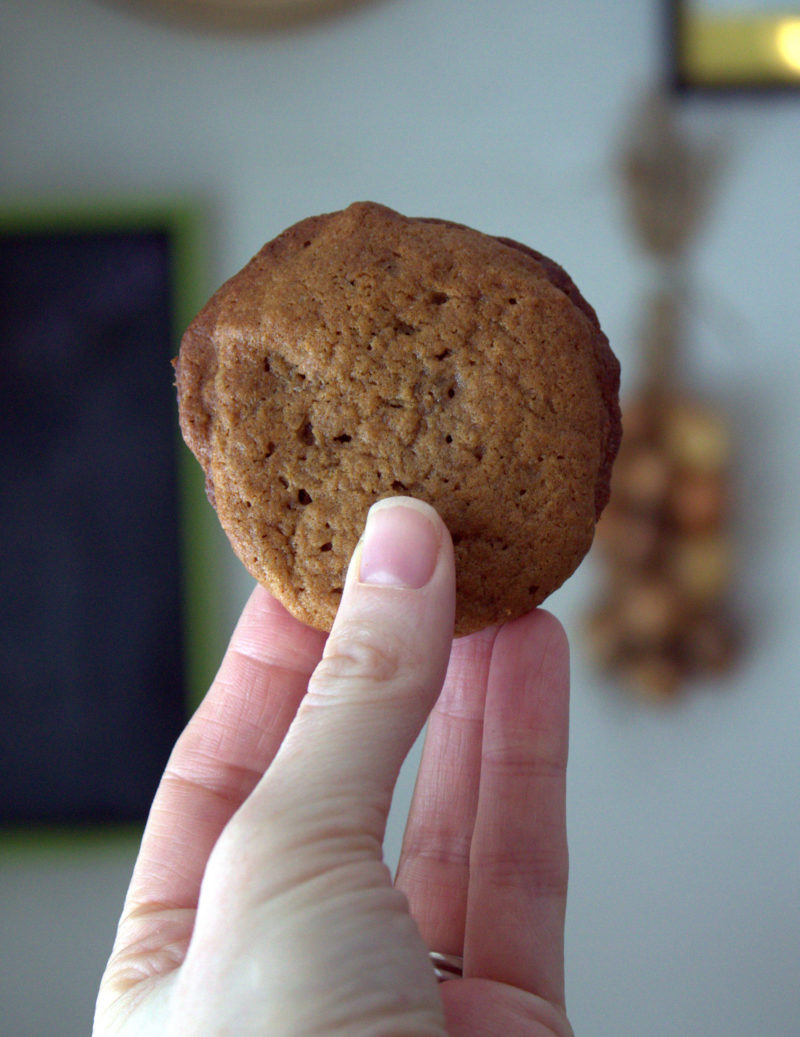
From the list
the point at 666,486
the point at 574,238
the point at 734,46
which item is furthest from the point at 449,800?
the point at 734,46

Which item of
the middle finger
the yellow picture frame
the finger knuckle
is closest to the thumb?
the finger knuckle

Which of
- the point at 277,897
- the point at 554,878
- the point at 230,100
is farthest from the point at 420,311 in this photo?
the point at 230,100

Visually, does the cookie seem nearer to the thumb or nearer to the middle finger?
the thumb

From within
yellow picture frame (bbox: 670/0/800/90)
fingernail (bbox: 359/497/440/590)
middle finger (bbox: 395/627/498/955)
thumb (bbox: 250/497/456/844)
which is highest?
yellow picture frame (bbox: 670/0/800/90)

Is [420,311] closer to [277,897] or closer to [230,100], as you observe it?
[277,897]

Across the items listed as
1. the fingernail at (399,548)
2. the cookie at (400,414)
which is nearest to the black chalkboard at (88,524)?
the cookie at (400,414)

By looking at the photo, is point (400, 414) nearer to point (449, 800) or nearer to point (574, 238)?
point (449, 800)
